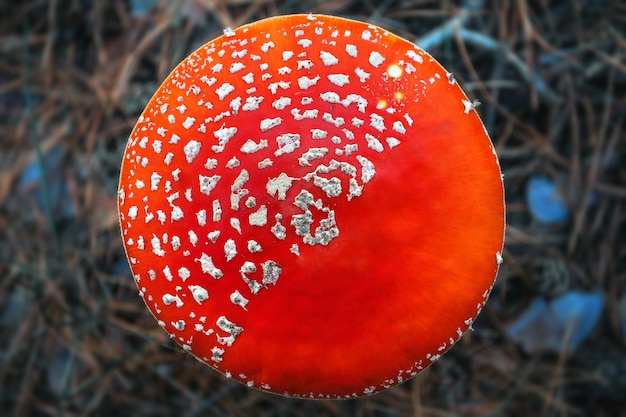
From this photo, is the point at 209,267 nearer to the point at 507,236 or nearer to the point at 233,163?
the point at 233,163

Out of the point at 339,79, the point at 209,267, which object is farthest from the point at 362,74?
the point at 209,267

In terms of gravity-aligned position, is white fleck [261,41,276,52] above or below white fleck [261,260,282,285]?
above

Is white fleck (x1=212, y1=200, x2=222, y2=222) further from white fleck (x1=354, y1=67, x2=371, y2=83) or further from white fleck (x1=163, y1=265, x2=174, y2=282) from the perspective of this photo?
white fleck (x1=354, y1=67, x2=371, y2=83)

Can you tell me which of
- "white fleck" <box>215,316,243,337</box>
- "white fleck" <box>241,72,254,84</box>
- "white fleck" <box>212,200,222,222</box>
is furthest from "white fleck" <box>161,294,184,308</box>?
"white fleck" <box>241,72,254,84</box>

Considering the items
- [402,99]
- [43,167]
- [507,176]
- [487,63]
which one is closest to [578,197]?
[507,176]

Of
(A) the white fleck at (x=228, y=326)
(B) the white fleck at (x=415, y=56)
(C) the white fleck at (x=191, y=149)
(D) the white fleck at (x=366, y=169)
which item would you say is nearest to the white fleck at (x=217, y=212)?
(C) the white fleck at (x=191, y=149)

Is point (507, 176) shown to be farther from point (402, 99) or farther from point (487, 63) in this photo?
point (402, 99)

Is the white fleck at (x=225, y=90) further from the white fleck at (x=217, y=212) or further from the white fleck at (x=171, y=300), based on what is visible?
the white fleck at (x=171, y=300)
